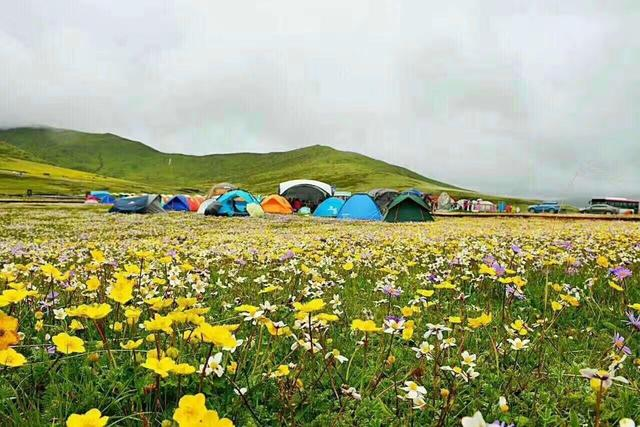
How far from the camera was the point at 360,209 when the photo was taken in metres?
40.8

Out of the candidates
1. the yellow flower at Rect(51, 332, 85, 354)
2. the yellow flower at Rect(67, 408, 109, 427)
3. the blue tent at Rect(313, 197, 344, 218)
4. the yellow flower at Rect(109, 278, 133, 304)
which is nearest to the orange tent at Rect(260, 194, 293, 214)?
the blue tent at Rect(313, 197, 344, 218)

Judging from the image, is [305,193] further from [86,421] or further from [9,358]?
[86,421]

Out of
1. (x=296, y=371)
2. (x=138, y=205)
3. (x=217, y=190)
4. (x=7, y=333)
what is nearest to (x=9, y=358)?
(x=7, y=333)

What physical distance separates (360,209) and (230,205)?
13.0m

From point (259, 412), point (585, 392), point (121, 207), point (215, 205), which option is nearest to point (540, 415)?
point (585, 392)

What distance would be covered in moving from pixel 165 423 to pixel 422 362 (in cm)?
196

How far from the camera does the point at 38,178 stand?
174 m

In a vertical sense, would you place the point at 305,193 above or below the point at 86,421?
above

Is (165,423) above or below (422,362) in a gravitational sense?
above

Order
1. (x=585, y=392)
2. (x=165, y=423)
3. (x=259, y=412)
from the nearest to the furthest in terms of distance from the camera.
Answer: (x=165, y=423)
(x=259, y=412)
(x=585, y=392)

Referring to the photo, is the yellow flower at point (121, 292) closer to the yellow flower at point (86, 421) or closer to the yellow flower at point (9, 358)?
the yellow flower at point (9, 358)

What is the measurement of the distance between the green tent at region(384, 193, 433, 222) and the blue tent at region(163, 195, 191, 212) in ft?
102

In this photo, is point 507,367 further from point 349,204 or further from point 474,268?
point 349,204

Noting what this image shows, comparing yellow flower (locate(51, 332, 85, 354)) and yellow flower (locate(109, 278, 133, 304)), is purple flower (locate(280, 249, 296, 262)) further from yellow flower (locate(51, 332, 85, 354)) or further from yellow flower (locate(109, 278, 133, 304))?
yellow flower (locate(51, 332, 85, 354))
